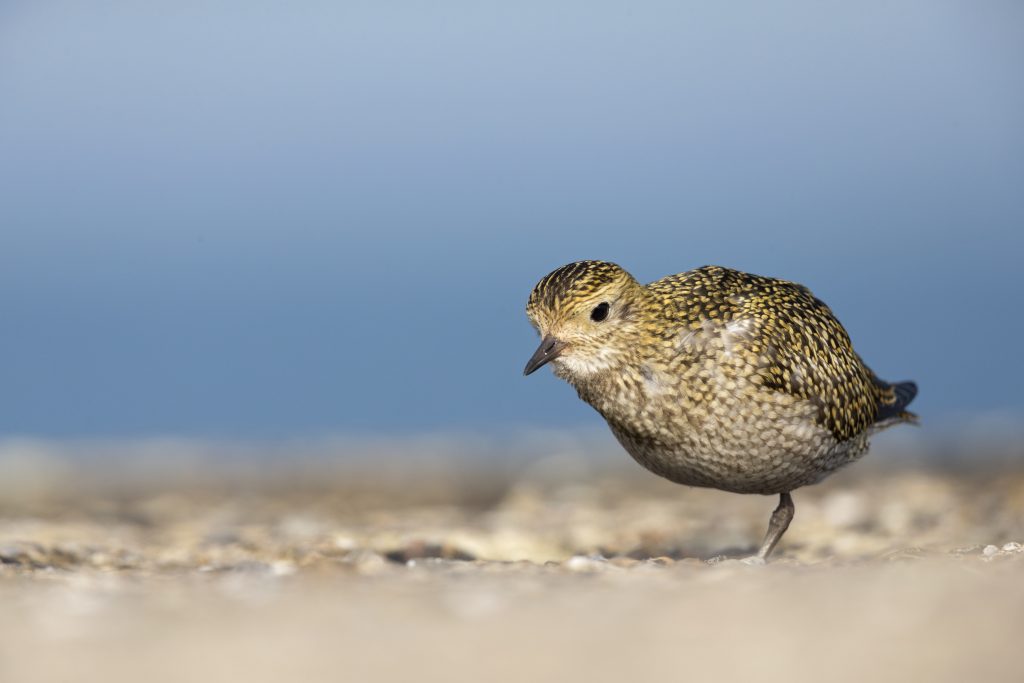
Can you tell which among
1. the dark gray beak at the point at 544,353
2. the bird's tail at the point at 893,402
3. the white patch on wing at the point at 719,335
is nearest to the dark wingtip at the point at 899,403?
the bird's tail at the point at 893,402

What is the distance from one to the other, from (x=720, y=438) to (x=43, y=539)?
5258 mm

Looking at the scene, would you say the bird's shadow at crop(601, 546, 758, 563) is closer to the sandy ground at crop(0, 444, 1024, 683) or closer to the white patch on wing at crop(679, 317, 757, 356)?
the sandy ground at crop(0, 444, 1024, 683)

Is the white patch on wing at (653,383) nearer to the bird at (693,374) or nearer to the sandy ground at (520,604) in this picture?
the bird at (693,374)

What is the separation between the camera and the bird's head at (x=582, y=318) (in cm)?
758

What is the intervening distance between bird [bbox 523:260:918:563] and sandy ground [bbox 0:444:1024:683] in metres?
0.91

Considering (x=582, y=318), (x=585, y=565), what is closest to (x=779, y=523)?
(x=582, y=318)

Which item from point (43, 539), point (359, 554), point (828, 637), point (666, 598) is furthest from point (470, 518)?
point (828, 637)

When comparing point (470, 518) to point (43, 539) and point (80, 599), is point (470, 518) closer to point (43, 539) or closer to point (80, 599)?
point (43, 539)

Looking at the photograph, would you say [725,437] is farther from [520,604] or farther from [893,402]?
[520,604]

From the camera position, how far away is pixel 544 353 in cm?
751

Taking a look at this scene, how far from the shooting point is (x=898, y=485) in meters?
12.5

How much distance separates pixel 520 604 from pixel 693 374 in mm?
2821

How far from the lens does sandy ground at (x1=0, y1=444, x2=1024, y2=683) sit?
4.41m

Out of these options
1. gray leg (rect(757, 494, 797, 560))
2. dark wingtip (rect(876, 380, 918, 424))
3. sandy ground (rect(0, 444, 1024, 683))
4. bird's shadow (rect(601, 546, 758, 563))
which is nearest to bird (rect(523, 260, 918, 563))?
gray leg (rect(757, 494, 797, 560))
